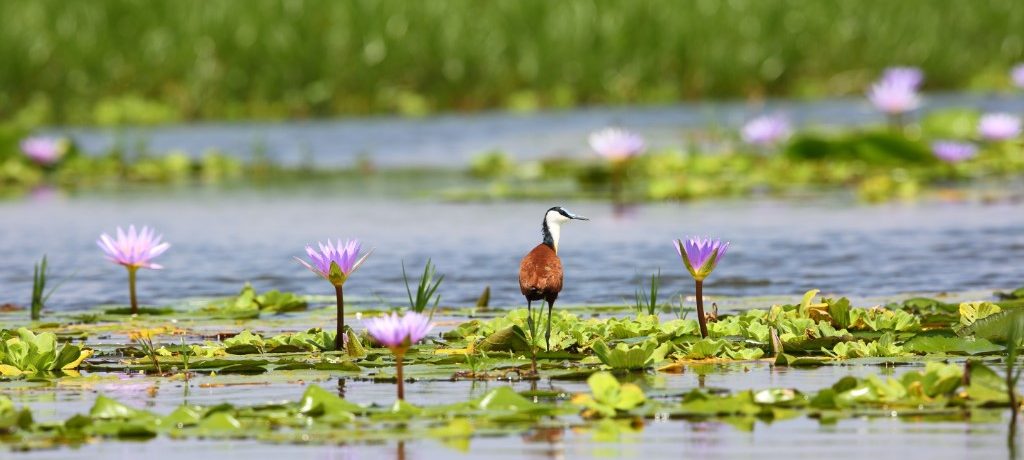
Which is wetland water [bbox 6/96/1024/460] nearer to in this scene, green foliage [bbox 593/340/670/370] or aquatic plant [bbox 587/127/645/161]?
green foliage [bbox 593/340/670/370]

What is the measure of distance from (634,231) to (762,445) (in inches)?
276

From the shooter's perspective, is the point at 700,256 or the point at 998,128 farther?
the point at 998,128

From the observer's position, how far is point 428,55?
23.0 meters

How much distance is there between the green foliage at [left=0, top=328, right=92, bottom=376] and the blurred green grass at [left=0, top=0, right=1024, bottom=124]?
16125mm

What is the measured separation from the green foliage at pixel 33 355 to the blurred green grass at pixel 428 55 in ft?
52.9

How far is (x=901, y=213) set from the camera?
12.3 m

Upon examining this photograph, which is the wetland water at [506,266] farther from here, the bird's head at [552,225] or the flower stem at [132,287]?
the flower stem at [132,287]

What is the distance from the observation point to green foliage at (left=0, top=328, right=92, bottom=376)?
5953 millimetres

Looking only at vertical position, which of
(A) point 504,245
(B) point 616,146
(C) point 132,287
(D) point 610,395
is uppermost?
(B) point 616,146

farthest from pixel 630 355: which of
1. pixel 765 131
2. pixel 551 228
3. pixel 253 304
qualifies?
pixel 765 131

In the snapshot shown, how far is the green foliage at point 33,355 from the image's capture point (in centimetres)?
595

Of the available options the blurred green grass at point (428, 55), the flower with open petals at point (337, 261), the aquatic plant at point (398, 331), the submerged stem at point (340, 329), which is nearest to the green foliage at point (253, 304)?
the submerged stem at point (340, 329)

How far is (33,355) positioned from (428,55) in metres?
17.3

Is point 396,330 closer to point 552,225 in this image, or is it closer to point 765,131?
point 552,225
